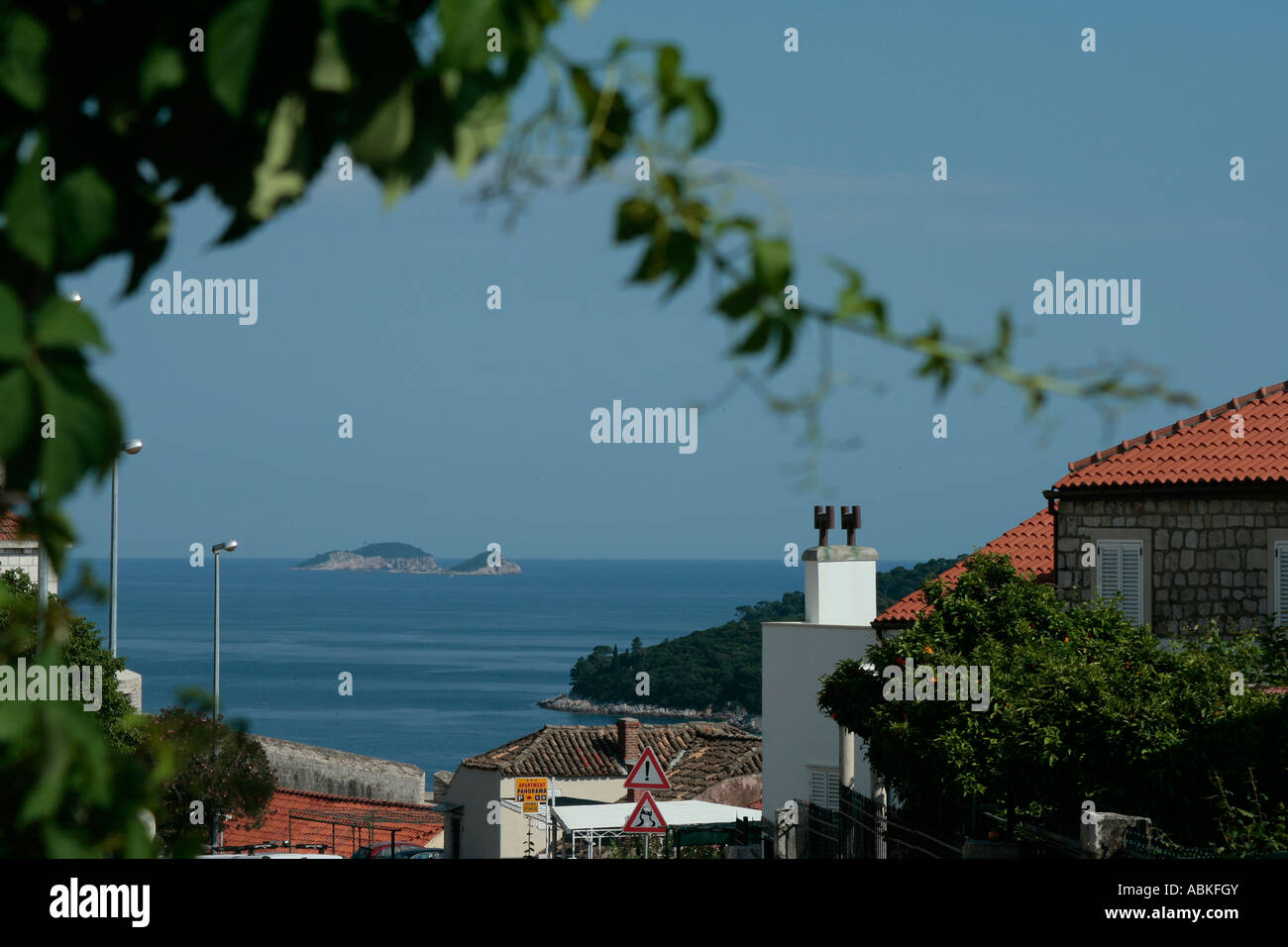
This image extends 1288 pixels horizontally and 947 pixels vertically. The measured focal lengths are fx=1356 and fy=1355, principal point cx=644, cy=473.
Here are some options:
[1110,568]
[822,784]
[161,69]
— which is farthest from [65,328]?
[822,784]

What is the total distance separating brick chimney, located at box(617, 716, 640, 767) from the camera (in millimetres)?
42094

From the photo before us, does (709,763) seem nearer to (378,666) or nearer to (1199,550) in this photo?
(1199,550)

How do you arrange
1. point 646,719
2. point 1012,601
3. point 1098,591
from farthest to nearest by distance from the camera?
point 646,719 → point 1098,591 → point 1012,601

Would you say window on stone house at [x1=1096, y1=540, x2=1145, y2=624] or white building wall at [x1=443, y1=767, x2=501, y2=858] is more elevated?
window on stone house at [x1=1096, y1=540, x2=1145, y2=624]

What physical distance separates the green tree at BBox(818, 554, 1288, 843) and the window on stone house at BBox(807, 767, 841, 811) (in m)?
7.91

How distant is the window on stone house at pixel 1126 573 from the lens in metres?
19.7

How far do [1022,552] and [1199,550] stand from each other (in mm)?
5306

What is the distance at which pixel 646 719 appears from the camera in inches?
4067

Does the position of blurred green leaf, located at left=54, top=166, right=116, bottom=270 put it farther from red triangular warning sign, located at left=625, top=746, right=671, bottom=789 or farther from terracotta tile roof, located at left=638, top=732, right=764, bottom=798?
terracotta tile roof, located at left=638, top=732, right=764, bottom=798

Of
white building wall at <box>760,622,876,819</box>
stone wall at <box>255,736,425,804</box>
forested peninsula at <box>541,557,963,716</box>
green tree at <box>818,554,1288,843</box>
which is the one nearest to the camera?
green tree at <box>818,554,1288,843</box>

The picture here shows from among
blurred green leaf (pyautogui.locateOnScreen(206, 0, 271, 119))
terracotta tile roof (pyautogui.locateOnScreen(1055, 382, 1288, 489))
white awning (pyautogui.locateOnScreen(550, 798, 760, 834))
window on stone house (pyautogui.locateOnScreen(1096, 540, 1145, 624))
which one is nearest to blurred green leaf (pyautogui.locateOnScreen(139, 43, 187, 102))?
blurred green leaf (pyautogui.locateOnScreen(206, 0, 271, 119))
